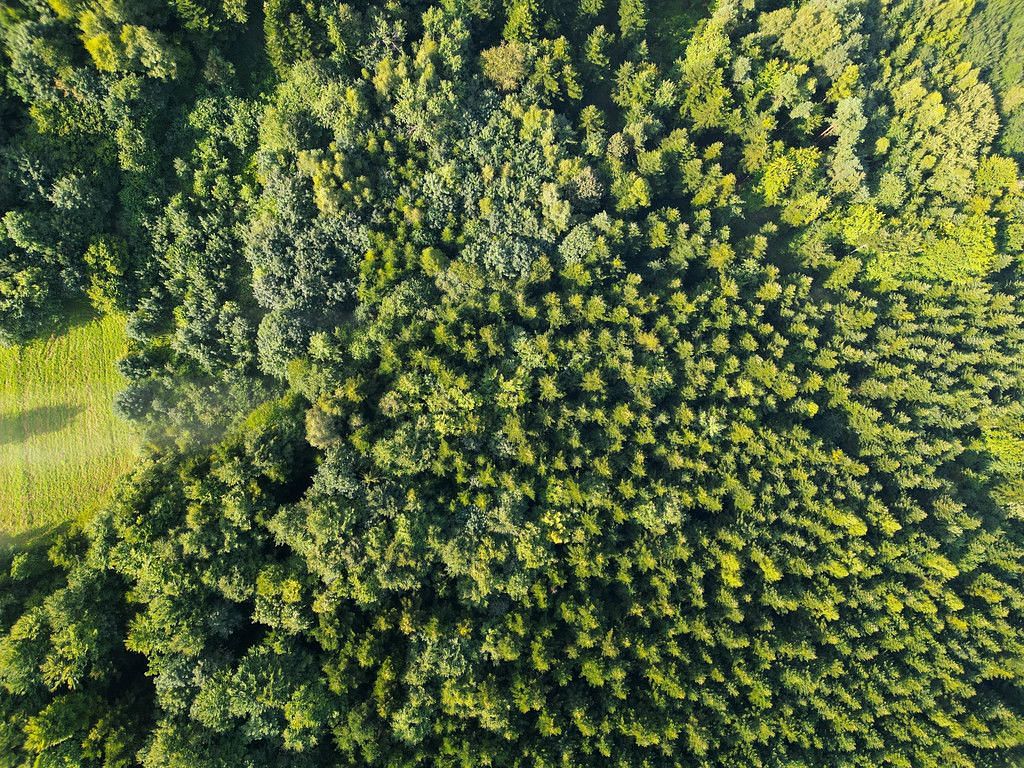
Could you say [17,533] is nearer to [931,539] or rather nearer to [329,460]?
[329,460]

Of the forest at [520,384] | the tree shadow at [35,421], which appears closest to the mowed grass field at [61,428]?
the tree shadow at [35,421]

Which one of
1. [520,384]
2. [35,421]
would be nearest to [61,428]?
[35,421]

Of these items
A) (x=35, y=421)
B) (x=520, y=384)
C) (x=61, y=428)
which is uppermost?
(x=520, y=384)

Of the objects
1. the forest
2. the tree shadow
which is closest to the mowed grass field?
the tree shadow

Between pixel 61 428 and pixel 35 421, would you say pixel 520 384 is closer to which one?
pixel 61 428

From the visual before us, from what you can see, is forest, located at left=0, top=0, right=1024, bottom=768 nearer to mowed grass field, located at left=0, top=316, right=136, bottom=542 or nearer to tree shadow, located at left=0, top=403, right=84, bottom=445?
mowed grass field, located at left=0, top=316, right=136, bottom=542

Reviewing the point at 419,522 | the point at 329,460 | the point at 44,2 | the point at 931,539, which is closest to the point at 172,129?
the point at 44,2
